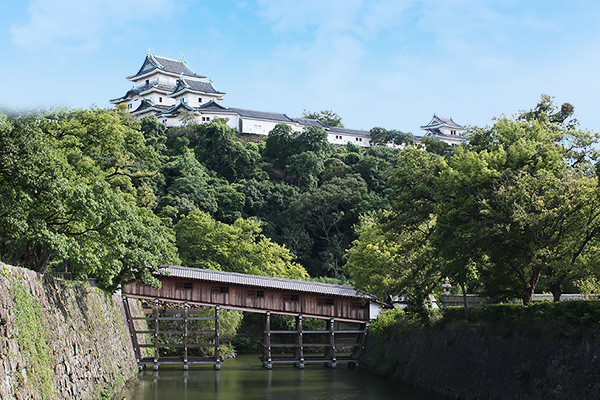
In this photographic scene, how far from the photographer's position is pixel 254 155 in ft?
207

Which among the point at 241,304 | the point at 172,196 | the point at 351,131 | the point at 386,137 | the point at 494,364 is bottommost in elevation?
the point at 494,364

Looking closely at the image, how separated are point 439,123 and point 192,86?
36.7 meters

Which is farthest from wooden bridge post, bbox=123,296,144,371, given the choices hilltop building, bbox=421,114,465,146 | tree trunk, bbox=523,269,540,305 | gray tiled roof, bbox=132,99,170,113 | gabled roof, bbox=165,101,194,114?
hilltop building, bbox=421,114,465,146

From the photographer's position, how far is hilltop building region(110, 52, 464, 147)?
236ft

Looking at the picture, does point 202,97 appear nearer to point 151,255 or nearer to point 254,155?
point 254,155

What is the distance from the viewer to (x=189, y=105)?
75.9 metres

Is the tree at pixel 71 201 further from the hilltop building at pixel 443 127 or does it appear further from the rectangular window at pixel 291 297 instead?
the hilltop building at pixel 443 127

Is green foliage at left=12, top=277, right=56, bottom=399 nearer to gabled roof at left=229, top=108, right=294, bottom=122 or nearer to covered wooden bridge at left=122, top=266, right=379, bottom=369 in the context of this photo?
covered wooden bridge at left=122, top=266, right=379, bottom=369

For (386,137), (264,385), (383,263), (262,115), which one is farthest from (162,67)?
(264,385)

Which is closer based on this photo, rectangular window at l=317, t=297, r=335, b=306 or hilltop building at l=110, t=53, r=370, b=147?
rectangular window at l=317, t=297, r=335, b=306

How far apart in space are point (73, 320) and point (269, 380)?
11.5 metres

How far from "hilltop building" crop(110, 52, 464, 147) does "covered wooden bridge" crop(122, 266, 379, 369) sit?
4120 cm

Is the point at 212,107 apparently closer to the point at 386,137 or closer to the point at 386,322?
the point at 386,137

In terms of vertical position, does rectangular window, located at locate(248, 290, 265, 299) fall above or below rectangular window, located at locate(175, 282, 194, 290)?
below
